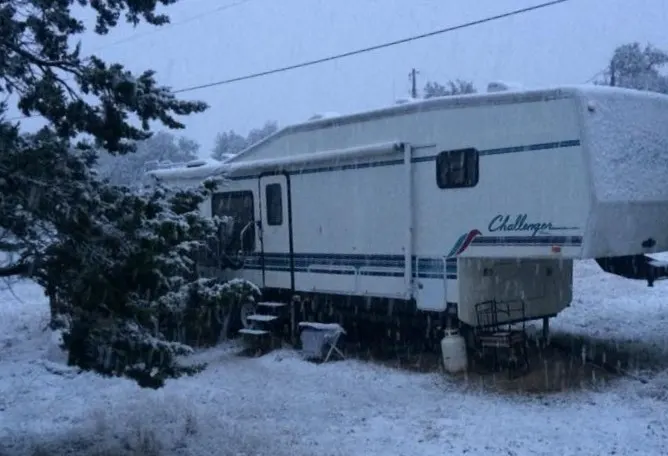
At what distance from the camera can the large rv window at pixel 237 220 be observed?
1219 cm

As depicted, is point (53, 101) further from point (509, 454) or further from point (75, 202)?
point (509, 454)

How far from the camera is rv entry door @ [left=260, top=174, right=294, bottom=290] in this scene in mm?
11508

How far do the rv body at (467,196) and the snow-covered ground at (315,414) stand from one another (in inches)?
49.3

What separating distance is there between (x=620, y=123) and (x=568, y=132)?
2.31 ft

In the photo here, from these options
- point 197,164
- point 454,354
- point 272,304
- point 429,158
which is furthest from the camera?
point 197,164

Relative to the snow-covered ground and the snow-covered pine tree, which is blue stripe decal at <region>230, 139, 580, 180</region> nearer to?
the snow-covered ground

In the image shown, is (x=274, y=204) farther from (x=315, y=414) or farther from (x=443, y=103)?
(x=315, y=414)

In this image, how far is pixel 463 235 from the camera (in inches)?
355

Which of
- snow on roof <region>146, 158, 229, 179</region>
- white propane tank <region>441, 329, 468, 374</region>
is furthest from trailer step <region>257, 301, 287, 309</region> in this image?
white propane tank <region>441, 329, 468, 374</region>

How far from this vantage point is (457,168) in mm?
9055

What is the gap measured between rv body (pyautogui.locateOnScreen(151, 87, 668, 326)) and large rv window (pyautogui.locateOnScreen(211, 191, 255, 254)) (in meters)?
0.37

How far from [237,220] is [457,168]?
4.54 metres

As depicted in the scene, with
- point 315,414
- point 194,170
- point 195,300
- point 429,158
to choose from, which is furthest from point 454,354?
point 194,170

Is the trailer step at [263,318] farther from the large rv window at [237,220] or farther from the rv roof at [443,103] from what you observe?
the rv roof at [443,103]
